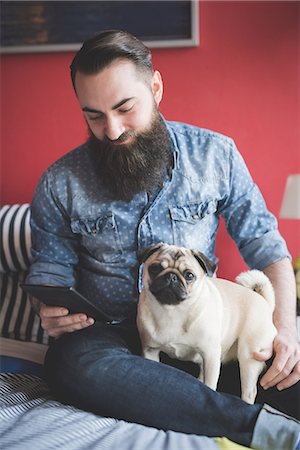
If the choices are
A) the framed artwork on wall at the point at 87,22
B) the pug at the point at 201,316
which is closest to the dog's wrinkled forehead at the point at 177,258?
the pug at the point at 201,316

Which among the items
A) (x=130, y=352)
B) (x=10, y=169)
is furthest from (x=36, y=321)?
(x=130, y=352)

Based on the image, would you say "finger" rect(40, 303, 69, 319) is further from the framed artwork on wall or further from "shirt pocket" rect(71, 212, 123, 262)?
the framed artwork on wall

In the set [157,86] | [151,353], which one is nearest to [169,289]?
[151,353]

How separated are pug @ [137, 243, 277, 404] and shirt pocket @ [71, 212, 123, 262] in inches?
6.4

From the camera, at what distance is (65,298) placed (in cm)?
90

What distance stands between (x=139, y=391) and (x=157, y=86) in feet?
1.70

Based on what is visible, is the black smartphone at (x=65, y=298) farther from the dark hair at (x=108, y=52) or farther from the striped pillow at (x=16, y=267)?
the striped pillow at (x=16, y=267)

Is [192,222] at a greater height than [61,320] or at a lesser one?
greater

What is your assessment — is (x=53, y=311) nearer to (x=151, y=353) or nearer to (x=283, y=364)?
(x=151, y=353)

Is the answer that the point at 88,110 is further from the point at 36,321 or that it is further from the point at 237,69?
the point at 36,321

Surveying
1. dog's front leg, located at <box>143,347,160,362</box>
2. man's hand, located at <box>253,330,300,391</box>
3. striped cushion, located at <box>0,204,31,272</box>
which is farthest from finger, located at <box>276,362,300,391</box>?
striped cushion, located at <box>0,204,31,272</box>

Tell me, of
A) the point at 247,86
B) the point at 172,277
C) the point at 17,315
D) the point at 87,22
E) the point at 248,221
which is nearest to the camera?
the point at 172,277

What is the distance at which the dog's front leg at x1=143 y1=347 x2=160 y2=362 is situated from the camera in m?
0.90

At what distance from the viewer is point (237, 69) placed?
114cm
